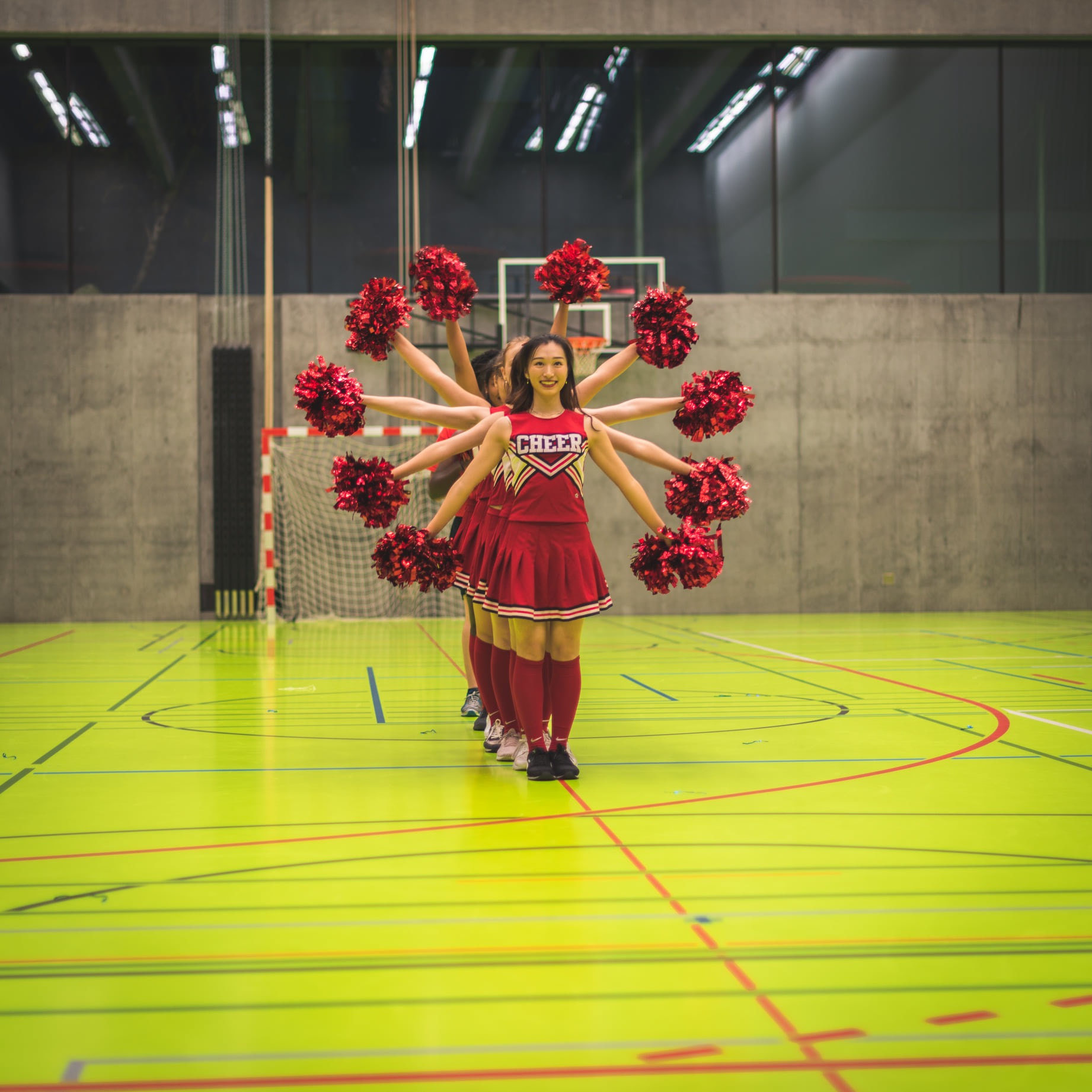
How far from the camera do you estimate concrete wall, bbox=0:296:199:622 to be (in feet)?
45.6

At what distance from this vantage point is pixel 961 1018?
2156 millimetres

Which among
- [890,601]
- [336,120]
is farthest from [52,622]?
[890,601]

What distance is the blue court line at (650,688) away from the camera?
22.1 ft

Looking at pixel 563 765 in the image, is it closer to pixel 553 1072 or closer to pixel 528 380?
pixel 528 380

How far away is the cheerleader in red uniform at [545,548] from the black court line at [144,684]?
3.06 meters

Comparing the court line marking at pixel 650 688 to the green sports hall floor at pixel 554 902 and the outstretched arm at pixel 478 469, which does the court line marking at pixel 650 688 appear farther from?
the outstretched arm at pixel 478 469

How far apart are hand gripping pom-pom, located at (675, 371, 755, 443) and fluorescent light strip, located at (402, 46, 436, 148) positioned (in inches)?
427

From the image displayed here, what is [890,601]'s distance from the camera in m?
14.6

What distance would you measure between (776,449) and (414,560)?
10707mm

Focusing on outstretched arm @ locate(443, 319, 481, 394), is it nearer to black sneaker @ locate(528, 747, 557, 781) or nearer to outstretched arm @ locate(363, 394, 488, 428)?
outstretched arm @ locate(363, 394, 488, 428)

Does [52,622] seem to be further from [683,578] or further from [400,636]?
[683,578]

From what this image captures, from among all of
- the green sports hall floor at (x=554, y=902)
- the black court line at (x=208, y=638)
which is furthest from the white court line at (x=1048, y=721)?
the black court line at (x=208, y=638)

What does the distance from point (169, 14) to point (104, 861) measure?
13.5m

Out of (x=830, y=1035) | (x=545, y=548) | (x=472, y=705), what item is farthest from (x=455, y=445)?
(x=830, y=1035)
